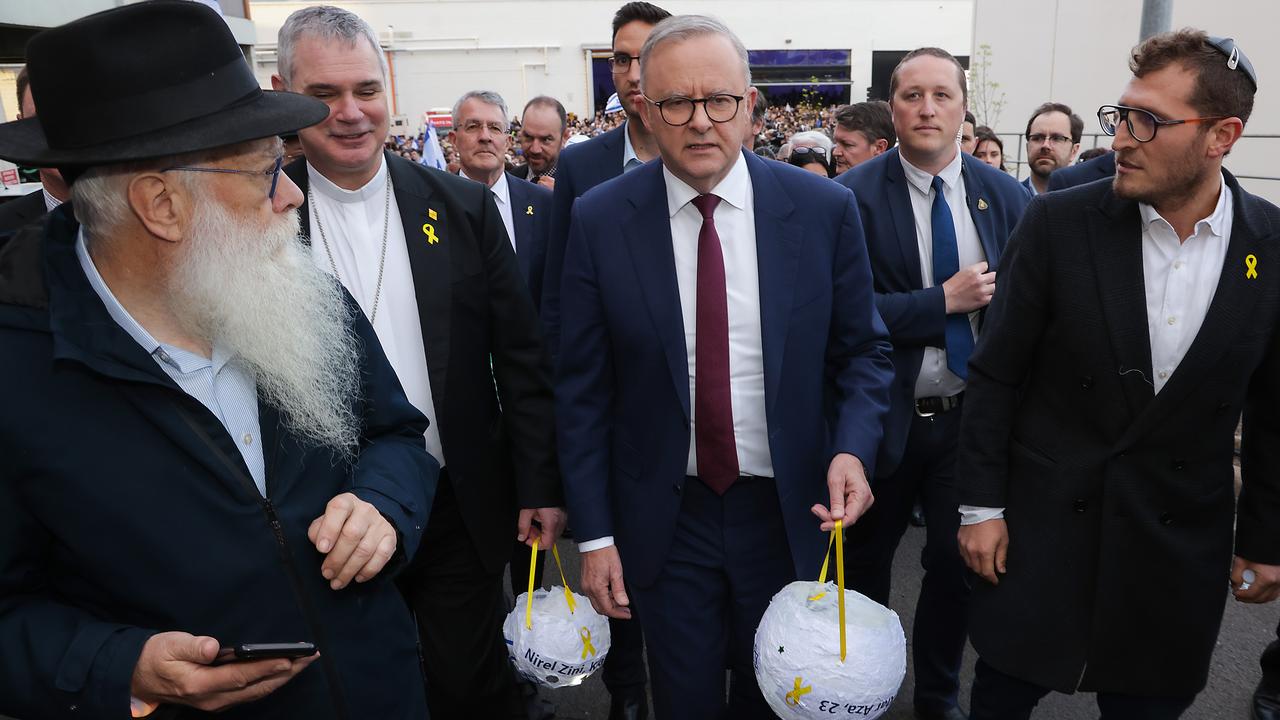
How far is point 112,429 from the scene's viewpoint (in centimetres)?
154

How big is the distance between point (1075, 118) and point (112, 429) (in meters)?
7.26

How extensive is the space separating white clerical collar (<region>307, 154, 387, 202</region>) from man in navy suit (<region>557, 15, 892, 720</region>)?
69 cm

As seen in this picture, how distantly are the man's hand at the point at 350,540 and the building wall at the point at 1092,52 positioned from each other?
36.3 feet

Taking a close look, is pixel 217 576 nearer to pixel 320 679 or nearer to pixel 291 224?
pixel 320 679

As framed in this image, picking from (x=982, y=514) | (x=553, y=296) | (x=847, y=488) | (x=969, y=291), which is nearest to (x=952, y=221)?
(x=969, y=291)

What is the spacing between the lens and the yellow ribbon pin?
205cm

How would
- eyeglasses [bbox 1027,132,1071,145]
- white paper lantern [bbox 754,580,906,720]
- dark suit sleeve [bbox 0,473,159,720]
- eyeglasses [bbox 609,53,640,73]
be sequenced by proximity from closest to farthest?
1. dark suit sleeve [bbox 0,473,159,720]
2. white paper lantern [bbox 754,580,906,720]
3. eyeglasses [bbox 609,53,640,73]
4. eyeglasses [bbox 1027,132,1071,145]

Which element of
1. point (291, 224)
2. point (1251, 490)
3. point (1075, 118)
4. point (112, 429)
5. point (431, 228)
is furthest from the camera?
point (1075, 118)

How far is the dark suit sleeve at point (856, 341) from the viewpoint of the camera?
8.16 feet

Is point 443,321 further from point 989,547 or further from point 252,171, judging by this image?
point 989,547

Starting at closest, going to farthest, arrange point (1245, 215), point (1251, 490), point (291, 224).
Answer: point (291, 224), point (1245, 215), point (1251, 490)

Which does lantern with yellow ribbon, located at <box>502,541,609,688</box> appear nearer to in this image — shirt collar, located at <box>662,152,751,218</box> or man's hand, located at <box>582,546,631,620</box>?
man's hand, located at <box>582,546,631,620</box>

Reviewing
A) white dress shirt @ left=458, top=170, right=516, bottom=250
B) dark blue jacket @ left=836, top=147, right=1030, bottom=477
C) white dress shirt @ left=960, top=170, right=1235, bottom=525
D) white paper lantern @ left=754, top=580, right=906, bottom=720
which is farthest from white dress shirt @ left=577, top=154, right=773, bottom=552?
white dress shirt @ left=458, top=170, right=516, bottom=250

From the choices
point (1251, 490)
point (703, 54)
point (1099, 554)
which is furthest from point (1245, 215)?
point (703, 54)
